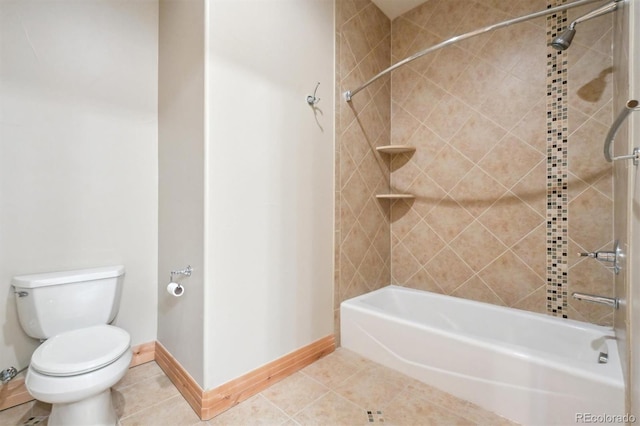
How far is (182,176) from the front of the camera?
1.59 m

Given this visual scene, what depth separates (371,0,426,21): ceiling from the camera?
2326mm

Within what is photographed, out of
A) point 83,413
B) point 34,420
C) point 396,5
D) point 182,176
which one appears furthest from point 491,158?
point 34,420

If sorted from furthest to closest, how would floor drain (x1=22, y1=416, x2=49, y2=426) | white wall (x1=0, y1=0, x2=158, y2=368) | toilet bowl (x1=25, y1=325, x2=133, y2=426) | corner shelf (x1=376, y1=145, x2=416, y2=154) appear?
corner shelf (x1=376, y1=145, x2=416, y2=154) < white wall (x1=0, y1=0, x2=158, y2=368) < floor drain (x1=22, y1=416, x2=49, y2=426) < toilet bowl (x1=25, y1=325, x2=133, y2=426)

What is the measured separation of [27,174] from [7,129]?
24 centimetres

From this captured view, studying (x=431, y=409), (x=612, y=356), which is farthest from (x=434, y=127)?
(x=431, y=409)

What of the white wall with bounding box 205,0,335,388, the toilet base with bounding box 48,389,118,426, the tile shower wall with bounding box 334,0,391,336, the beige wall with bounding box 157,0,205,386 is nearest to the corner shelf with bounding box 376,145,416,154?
the tile shower wall with bounding box 334,0,391,336

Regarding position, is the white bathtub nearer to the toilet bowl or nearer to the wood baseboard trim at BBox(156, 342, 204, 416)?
the wood baseboard trim at BBox(156, 342, 204, 416)

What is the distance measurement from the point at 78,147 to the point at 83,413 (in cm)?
138

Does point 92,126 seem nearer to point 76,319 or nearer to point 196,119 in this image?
point 196,119

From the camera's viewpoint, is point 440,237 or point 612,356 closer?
point 612,356

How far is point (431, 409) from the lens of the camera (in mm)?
1402

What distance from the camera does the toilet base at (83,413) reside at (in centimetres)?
118

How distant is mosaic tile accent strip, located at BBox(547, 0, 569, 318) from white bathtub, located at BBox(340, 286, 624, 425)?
207 millimetres

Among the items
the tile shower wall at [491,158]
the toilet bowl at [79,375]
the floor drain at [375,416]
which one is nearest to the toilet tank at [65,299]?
the toilet bowl at [79,375]
